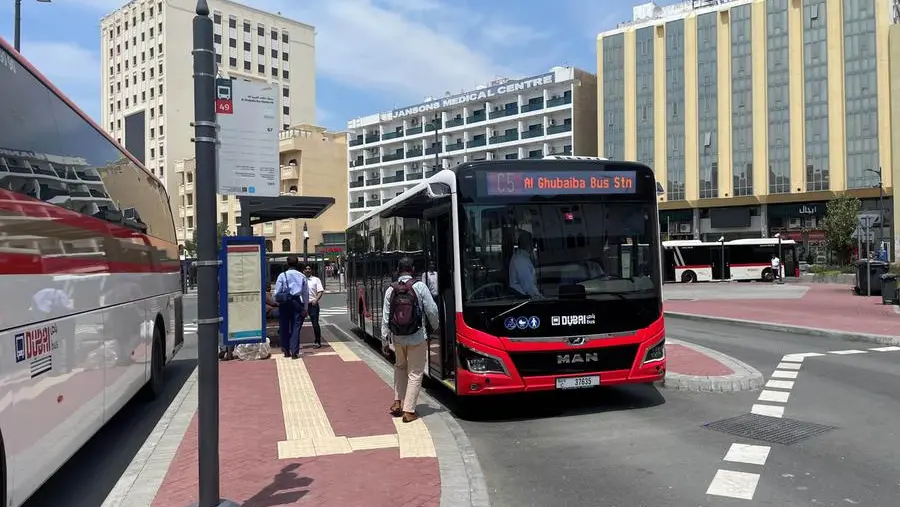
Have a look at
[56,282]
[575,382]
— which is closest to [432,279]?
[575,382]

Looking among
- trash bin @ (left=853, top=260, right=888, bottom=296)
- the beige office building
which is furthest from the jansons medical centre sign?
trash bin @ (left=853, top=260, right=888, bottom=296)

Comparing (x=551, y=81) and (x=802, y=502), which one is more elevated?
(x=551, y=81)

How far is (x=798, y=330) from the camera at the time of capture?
16.6 meters

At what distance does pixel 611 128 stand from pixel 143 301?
6334 cm

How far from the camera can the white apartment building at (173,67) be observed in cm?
9275

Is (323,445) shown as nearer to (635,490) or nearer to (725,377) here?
(635,490)

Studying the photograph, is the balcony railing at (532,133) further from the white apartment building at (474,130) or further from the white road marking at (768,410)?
the white road marking at (768,410)

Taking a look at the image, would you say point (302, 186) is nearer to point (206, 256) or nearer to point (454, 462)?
point (454, 462)

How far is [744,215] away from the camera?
205 feet

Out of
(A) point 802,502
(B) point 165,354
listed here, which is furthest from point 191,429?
(A) point 802,502

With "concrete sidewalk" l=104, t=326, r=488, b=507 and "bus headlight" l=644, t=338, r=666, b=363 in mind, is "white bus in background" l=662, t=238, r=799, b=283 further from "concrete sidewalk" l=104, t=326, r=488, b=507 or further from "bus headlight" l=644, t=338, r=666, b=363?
"concrete sidewalk" l=104, t=326, r=488, b=507

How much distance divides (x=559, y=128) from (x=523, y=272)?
226 ft

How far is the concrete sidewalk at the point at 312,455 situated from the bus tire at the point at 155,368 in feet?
1.56

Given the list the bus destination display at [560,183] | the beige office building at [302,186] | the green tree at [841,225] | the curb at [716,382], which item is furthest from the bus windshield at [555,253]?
the beige office building at [302,186]
